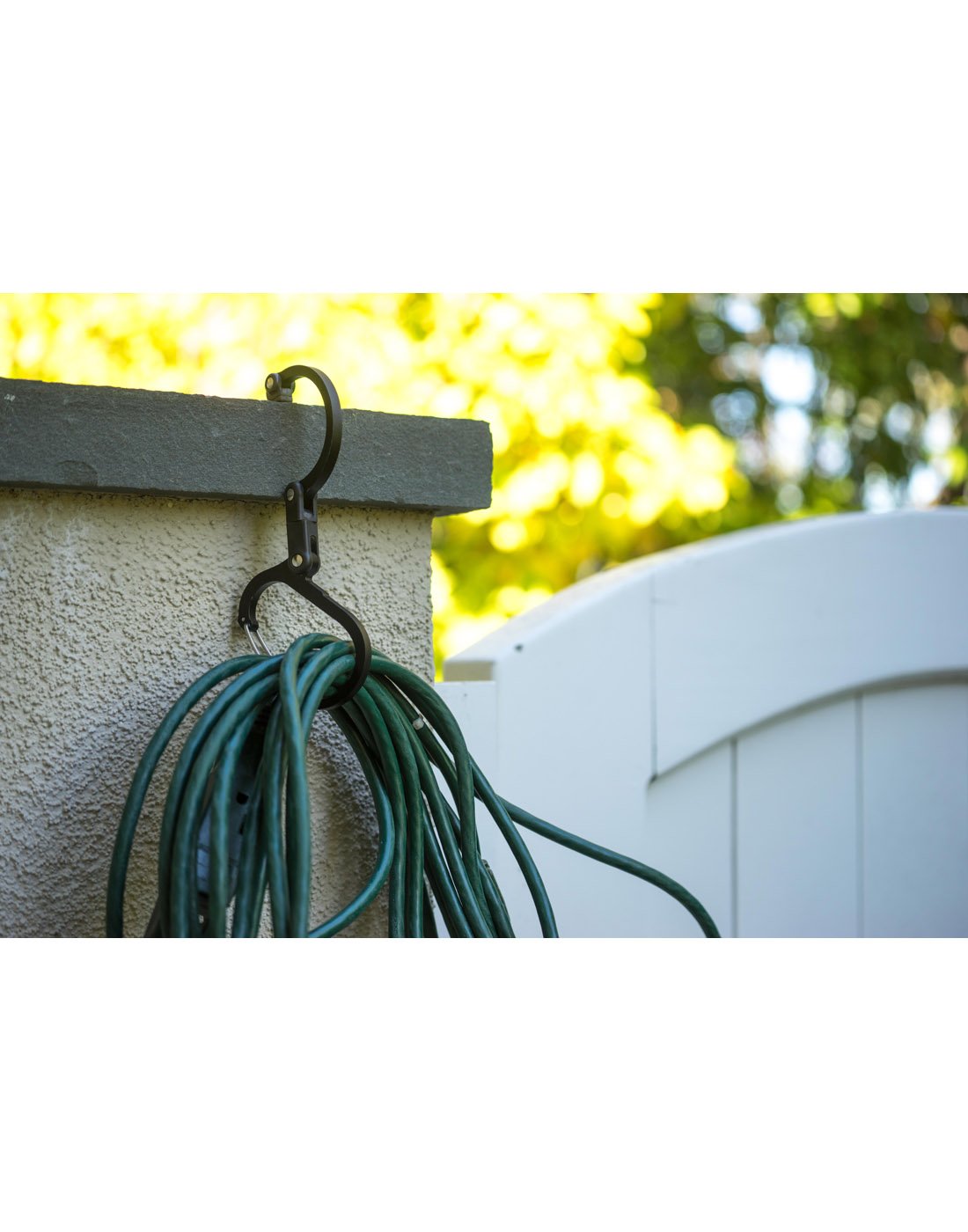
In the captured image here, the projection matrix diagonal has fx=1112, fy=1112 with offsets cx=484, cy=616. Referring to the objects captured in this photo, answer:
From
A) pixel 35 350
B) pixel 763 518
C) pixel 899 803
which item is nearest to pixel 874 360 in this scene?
pixel 763 518

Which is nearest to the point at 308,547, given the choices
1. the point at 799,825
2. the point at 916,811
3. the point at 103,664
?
the point at 103,664

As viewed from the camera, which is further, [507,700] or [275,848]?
[507,700]

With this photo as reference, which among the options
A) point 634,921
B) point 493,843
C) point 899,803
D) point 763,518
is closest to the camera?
point 493,843

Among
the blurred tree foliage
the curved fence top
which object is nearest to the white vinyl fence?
the curved fence top

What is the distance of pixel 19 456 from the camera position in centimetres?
69

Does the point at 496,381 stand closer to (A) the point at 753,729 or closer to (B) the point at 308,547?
(A) the point at 753,729

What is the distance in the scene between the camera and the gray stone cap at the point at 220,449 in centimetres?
69

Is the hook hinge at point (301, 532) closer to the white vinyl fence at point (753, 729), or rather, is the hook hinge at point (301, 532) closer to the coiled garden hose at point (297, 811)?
the coiled garden hose at point (297, 811)

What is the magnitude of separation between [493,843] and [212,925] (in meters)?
0.50

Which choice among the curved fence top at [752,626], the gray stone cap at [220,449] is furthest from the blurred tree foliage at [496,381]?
the gray stone cap at [220,449]

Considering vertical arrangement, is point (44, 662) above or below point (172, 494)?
below

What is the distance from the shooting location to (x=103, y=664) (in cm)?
75

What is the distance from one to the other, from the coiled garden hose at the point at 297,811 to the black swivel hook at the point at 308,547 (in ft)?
0.04

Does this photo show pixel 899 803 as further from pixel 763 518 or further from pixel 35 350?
pixel 763 518
